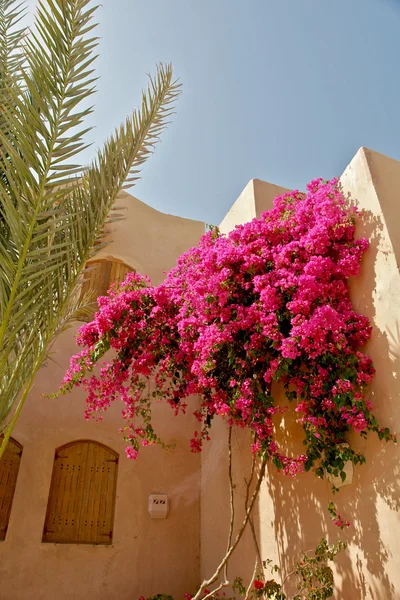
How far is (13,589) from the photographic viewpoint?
6.41 m

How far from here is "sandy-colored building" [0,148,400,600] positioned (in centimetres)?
446

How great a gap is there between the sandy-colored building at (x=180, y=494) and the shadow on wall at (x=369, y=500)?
0.04 feet

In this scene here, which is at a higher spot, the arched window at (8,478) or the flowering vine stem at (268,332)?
the flowering vine stem at (268,332)

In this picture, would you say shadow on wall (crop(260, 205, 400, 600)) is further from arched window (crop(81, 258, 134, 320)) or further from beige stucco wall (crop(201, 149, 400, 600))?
arched window (crop(81, 258, 134, 320))

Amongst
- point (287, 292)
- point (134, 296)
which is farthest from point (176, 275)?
point (287, 292)

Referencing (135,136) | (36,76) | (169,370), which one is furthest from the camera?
(169,370)

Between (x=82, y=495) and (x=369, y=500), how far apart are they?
14.4 ft

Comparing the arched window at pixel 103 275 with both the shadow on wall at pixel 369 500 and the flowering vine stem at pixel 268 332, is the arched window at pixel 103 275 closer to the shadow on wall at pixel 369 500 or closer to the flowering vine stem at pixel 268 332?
the flowering vine stem at pixel 268 332

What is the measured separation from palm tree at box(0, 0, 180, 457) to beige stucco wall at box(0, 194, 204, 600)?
3.44 metres

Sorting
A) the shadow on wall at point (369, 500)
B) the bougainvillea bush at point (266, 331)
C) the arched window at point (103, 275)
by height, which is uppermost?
the arched window at point (103, 275)

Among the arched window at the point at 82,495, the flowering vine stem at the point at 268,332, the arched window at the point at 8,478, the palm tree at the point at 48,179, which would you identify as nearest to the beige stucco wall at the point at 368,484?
the flowering vine stem at the point at 268,332

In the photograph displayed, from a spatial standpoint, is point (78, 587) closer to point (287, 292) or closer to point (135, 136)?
point (287, 292)

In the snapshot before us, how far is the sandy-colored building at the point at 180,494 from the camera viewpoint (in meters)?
4.46

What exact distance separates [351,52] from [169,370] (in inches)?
206
